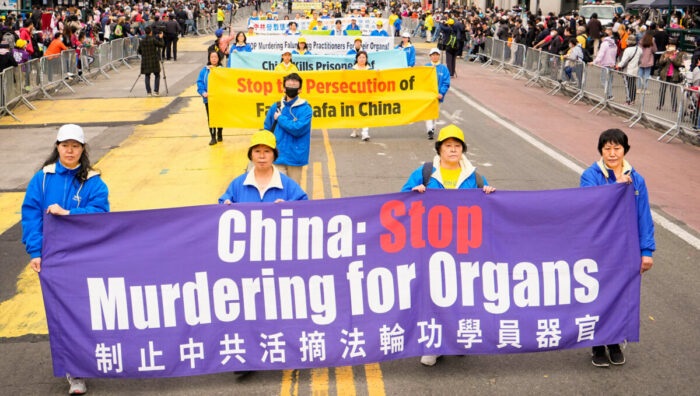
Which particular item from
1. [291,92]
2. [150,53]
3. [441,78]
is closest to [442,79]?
[441,78]

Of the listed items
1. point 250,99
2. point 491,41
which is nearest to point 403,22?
point 491,41

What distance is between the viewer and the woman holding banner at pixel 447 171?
6.27 metres

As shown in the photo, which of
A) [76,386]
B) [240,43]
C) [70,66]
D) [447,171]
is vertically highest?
[240,43]

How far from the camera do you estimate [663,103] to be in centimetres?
1728

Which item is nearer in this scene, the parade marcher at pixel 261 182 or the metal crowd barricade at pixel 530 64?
the parade marcher at pixel 261 182

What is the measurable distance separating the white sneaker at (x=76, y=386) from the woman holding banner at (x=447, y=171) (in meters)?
2.42

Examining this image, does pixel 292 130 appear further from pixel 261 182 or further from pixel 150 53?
pixel 150 53

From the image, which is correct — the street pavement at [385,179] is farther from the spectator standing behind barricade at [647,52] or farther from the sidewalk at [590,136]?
the spectator standing behind barricade at [647,52]

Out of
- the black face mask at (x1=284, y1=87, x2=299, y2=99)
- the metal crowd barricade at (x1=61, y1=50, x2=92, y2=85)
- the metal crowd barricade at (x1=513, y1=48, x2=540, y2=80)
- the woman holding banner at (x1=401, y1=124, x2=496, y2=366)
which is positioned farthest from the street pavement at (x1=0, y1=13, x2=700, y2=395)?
the black face mask at (x1=284, y1=87, x2=299, y2=99)

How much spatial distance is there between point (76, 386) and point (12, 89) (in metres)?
16.0

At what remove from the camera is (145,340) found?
5812 mm

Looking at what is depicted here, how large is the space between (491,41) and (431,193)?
28117mm

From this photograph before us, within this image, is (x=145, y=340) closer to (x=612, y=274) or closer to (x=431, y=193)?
(x=431, y=193)

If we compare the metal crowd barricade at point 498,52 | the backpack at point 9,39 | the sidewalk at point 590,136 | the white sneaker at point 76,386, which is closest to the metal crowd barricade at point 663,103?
the sidewalk at point 590,136
